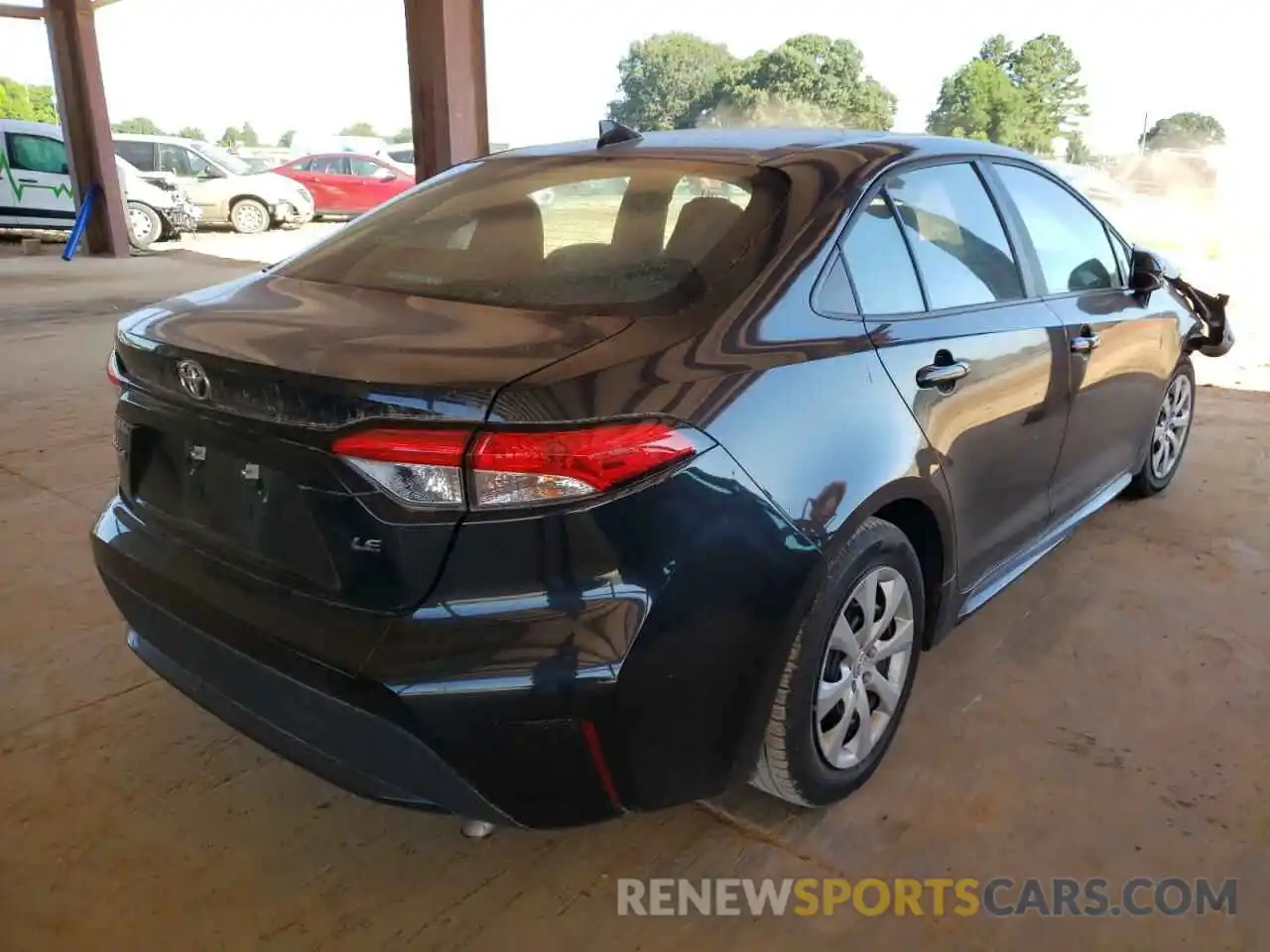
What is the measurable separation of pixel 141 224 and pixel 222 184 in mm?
1938

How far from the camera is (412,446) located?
159 cm

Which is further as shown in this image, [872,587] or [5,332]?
[5,332]

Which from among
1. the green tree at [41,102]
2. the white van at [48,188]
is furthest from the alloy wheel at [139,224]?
the green tree at [41,102]

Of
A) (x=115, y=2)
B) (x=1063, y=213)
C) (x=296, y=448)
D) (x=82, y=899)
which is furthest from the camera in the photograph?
(x=115, y=2)

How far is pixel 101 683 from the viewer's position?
2740mm

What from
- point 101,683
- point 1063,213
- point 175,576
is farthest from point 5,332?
point 1063,213

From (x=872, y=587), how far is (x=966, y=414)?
0.52 metres

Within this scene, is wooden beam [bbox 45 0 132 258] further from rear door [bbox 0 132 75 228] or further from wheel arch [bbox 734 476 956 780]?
wheel arch [bbox 734 476 956 780]

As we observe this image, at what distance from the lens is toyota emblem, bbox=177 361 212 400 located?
6.02ft

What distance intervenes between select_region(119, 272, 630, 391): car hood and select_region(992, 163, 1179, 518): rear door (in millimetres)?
1723

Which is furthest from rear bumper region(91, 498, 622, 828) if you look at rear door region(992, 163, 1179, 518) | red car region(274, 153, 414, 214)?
red car region(274, 153, 414, 214)

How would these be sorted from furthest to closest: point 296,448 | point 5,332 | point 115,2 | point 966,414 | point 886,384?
point 115,2, point 5,332, point 966,414, point 886,384, point 296,448

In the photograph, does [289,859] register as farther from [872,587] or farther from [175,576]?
[872,587]

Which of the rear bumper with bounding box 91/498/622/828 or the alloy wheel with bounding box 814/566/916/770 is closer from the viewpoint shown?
the rear bumper with bounding box 91/498/622/828
